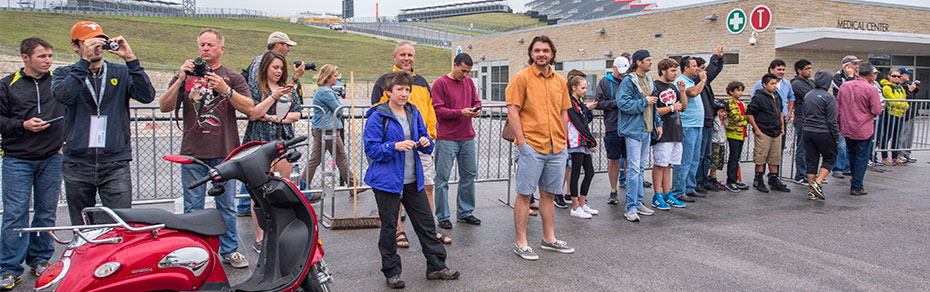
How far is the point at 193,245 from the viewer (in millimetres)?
3059

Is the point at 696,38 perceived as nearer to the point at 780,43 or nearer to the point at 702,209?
the point at 780,43

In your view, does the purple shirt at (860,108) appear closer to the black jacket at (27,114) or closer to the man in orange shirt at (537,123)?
the man in orange shirt at (537,123)

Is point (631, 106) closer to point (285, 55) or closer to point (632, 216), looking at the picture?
point (632, 216)

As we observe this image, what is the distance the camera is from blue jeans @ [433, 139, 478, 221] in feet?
19.5

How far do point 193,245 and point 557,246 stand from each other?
125 inches

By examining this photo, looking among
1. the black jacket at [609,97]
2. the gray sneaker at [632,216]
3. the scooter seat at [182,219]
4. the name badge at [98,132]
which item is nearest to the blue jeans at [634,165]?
the gray sneaker at [632,216]

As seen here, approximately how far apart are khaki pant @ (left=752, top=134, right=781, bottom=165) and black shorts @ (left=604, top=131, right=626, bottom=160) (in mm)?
2490

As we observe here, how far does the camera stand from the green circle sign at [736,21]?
20.5 meters

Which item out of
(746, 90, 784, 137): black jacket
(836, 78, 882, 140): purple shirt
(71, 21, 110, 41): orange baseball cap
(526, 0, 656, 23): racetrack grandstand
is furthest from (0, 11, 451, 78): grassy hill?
(71, 21, 110, 41): orange baseball cap

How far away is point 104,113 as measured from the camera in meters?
4.10

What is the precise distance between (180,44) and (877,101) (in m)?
75.9

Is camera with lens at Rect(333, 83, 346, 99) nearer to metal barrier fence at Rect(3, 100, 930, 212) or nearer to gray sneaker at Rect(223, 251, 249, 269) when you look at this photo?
metal barrier fence at Rect(3, 100, 930, 212)

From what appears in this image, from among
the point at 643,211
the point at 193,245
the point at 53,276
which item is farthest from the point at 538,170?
the point at 53,276

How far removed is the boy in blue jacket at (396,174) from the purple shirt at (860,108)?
21.1ft
